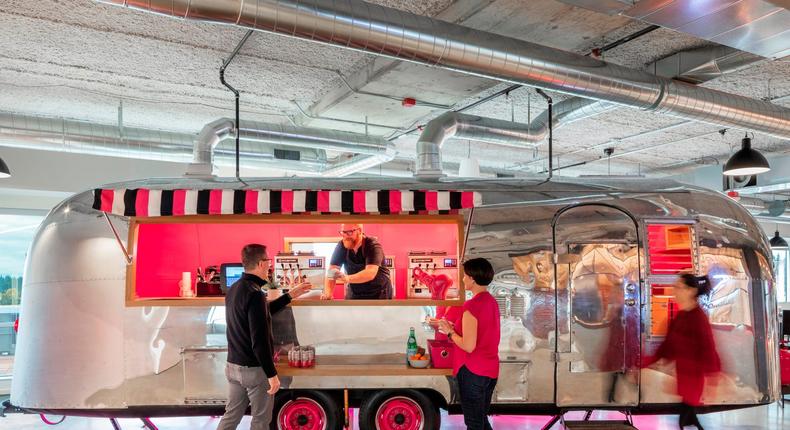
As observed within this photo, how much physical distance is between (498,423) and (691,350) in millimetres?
2462

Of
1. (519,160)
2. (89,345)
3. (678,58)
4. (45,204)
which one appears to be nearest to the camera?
(89,345)

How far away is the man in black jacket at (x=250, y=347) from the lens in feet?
14.2

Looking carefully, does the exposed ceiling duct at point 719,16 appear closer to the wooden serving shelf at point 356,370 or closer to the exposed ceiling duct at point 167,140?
the wooden serving shelf at point 356,370

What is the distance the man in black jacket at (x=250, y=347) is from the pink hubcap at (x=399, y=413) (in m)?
1.19

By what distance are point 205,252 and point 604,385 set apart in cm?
458

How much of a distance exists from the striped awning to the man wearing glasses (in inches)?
30.7

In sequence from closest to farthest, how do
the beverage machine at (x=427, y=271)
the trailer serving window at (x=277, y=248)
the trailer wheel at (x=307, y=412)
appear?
the trailer wheel at (x=307, y=412) < the trailer serving window at (x=277, y=248) < the beverage machine at (x=427, y=271)

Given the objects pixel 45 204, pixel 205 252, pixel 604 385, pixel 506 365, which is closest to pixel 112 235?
pixel 205 252

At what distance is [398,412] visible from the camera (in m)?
5.36

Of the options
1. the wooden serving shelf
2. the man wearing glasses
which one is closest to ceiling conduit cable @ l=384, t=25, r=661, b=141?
the man wearing glasses

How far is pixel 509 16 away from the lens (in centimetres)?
561

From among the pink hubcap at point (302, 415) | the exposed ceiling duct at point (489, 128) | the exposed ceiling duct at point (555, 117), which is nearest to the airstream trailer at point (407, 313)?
the pink hubcap at point (302, 415)

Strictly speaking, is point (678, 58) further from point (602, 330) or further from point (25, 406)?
point (25, 406)

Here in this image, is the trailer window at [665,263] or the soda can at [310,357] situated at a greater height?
the trailer window at [665,263]
